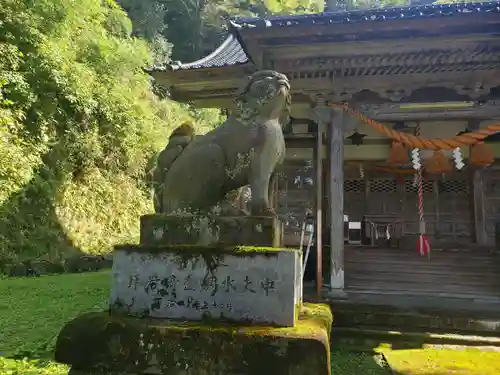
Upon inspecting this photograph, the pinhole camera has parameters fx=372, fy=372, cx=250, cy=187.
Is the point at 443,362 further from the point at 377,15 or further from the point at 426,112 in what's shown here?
the point at 377,15

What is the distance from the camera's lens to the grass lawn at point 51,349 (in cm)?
366

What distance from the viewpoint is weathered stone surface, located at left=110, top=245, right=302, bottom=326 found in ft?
7.64

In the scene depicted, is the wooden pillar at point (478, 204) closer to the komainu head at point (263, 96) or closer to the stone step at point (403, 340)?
the stone step at point (403, 340)

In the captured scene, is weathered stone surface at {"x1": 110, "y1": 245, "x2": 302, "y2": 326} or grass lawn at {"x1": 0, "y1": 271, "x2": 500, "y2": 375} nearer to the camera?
weathered stone surface at {"x1": 110, "y1": 245, "x2": 302, "y2": 326}

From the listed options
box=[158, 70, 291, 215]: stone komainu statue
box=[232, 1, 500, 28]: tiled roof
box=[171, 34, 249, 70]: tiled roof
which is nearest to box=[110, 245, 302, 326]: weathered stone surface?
box=[158, 70, 291, 215]: stone komainu statue

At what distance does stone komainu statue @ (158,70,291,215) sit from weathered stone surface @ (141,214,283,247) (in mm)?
189

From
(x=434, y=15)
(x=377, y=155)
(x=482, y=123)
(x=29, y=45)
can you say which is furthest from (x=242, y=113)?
(x=29, y=45)

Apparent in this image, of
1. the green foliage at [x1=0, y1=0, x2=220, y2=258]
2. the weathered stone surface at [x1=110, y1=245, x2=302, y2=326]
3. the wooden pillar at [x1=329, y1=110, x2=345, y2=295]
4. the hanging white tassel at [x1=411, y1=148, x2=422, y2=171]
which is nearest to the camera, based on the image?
the weathered stone surface at [x1=110, y1=245, x2=302, y2=326]

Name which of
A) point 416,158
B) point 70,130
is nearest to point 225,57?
point 416,158

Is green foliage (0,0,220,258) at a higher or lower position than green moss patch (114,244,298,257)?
higher

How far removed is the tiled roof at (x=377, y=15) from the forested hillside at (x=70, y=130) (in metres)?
6.75

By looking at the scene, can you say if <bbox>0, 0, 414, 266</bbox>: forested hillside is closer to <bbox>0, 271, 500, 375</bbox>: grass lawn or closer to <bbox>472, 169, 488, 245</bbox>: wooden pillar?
<bbox>0, 271, 500, 375</bbox>: grass lawn

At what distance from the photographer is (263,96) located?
2.78m

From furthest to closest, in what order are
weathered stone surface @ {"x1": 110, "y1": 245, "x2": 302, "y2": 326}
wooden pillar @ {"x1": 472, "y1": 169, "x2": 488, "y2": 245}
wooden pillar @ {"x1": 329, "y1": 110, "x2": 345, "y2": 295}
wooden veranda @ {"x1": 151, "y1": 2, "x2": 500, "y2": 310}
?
wooden pillar @ {"x1": 472, "y1": 169, "x2": 488, "y2": 245} < wooden pillar @ {"x1": 329, "y1": 110, "x2": 345, "y2": 295} < wooden veranda @ {"x1": 151, "y1": 2, "x2": 500, "y2": 310} < weathered stone surface @ {"x1": 110, "y1": 245, "x2": 302, "y2": 326}
